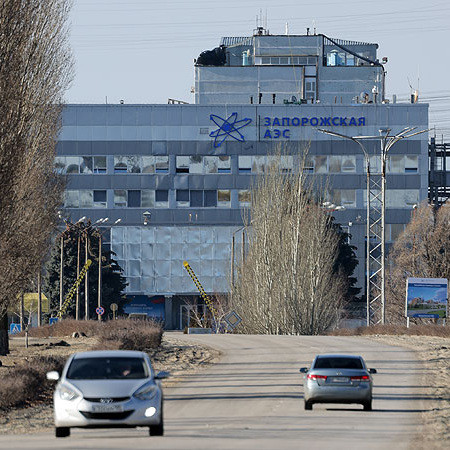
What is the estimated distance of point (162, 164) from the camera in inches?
4830

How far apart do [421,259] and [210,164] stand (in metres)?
40.8

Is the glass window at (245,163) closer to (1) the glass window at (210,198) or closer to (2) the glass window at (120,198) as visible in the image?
(1) the glass window at (210,198)

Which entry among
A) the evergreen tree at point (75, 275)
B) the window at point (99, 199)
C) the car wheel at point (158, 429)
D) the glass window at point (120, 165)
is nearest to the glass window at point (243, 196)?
the glass window at point (120, 165)

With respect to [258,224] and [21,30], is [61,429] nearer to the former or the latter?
[21,30]

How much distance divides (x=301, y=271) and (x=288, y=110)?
5741 centimetres

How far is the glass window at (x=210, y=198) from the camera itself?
405ft

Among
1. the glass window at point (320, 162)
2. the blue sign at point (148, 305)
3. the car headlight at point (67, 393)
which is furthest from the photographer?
the glass window at point (320, 162)

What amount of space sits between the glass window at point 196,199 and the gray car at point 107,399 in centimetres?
10307

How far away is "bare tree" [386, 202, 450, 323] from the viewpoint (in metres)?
84.8

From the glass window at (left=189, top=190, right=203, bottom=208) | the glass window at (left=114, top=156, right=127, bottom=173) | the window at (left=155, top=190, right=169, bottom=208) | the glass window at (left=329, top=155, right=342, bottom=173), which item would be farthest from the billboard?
the glass window at (left=114, top=156, right=127, bottom=173)

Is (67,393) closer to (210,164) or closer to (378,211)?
(378,211)

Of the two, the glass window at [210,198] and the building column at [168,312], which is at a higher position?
the glass window at [210,198]

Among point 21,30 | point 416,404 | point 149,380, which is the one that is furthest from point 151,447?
point 21,30

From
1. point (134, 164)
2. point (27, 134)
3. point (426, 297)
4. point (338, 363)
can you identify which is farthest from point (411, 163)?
point (338, 363)
